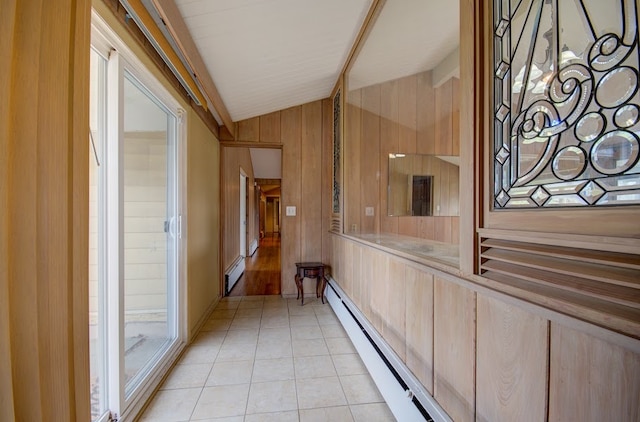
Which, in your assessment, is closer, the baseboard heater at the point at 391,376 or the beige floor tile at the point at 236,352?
the baseboard heater at the point at 391,376

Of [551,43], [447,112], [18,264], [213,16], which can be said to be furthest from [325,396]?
[447,112]

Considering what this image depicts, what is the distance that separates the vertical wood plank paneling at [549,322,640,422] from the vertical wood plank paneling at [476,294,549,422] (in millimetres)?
31

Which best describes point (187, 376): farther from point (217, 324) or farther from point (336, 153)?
point (336, 153)

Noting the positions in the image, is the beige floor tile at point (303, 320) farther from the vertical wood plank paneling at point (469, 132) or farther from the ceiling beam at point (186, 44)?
the ceiling beam at point (186, 44)

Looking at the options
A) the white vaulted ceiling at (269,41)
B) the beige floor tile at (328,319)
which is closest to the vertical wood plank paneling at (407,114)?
the white vaulted ceiling at (269,41)

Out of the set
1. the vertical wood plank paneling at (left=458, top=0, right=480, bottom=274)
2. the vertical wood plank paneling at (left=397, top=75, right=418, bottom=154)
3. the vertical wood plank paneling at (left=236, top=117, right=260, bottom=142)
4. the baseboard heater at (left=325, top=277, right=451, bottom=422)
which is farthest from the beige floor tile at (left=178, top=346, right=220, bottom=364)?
the vertical wood plank paneling at (left=397, top=75, right=418, bottom=154)

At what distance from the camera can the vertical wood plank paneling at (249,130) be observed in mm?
3588

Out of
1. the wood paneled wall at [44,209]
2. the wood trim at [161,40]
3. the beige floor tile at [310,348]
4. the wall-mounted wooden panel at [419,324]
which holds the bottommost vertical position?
the beige floor tile at [310,348]

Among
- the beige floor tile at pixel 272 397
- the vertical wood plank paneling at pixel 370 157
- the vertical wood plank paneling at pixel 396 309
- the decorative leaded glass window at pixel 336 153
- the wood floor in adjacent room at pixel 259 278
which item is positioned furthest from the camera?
the wood floor in adjacent room at pixel 259 278

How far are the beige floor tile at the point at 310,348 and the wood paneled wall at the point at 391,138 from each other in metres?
1.18

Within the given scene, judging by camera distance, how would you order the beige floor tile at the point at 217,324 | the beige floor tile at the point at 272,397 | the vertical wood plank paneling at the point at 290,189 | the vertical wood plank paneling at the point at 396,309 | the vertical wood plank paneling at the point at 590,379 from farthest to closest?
the vertical wood plank paneling at the point at 290,189
the beige floor tile at the point at 217,324
the beige floor tile at the point at 272,397
the vertical wood plank paneling at the point at 396,309
the vertical wood plank paneling at the point at 590,379

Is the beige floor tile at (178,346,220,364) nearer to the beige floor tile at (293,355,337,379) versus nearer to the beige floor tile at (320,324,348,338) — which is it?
the beige floor tile at (293,355,337,379)

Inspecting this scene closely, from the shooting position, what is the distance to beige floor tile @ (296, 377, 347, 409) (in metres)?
1.68

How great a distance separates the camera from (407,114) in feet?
11.0
